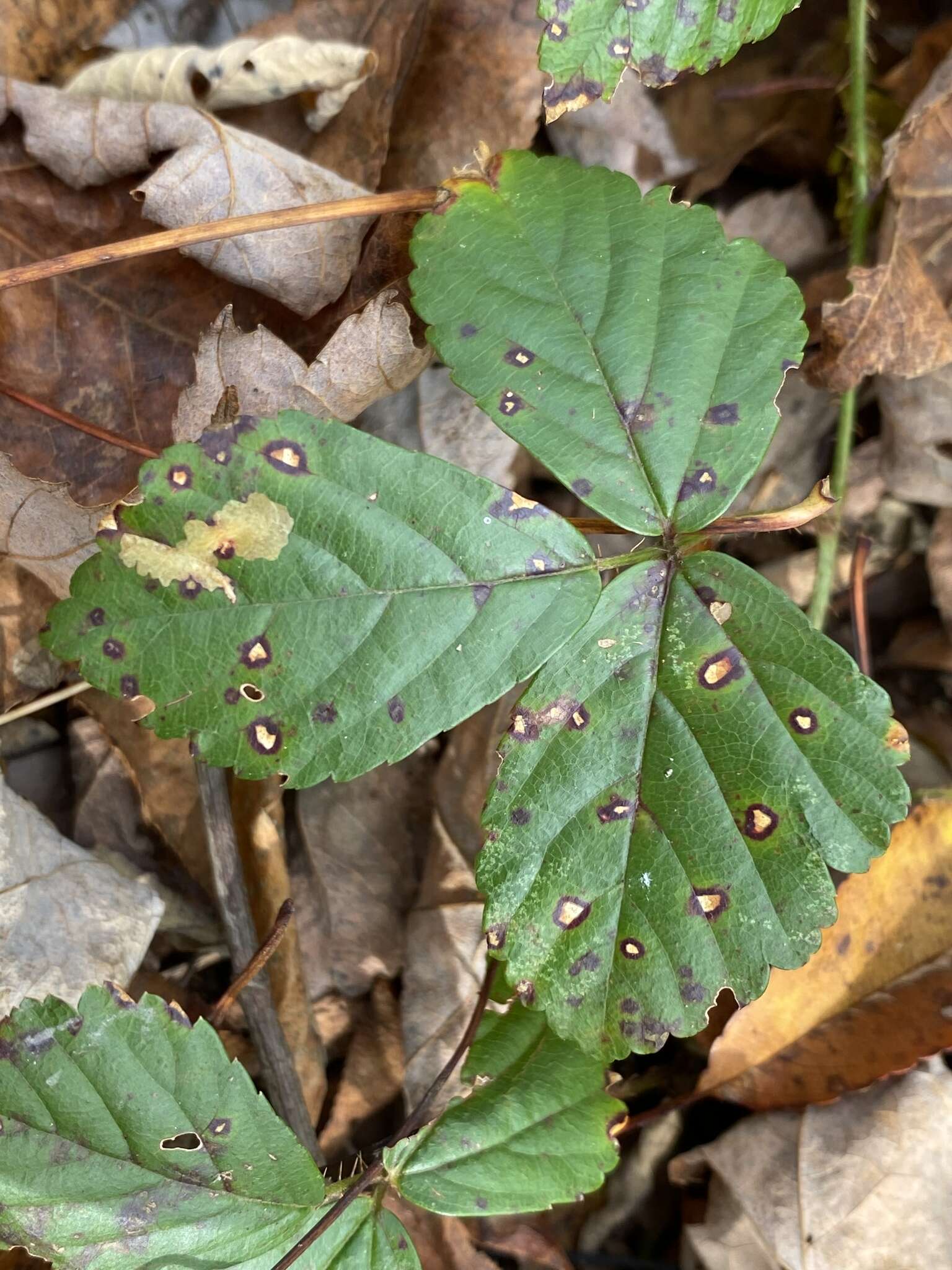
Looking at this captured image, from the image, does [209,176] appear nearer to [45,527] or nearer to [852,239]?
[45,527]

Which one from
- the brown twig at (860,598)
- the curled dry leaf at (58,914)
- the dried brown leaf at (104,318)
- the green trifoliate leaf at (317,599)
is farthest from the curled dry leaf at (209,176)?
the brown twig at (860,598)

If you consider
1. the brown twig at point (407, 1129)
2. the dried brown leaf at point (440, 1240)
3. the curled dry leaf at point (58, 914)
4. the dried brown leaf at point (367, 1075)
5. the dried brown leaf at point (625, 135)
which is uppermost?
the dried brown leaf at point (625, 135)

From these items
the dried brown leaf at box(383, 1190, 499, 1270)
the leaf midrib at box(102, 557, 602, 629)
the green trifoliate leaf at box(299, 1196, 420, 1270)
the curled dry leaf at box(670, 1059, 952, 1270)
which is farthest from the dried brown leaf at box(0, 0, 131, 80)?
the curled dry leaf at box(670, 1059, 952, 1270)

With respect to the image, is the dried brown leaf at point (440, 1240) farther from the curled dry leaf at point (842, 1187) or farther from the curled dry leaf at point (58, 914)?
the curled dry leaf at point (58, 914)

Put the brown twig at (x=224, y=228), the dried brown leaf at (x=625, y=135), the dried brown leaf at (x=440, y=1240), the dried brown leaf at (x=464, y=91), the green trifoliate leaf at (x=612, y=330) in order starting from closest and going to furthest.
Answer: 1. the green trifoliate leaf at (x=612, y=330)
2. the brown twig at (x=224, y=228)
3. the dried brown leaf at (x=440, y=1240)
4. the dried brown leaf at (x=464, y=91)
5. the dried brown leaf at (x=625, y=135)

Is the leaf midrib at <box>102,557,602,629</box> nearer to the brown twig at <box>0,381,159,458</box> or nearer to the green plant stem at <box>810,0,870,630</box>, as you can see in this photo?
the brown twig at <box>0,381,159,458</box>

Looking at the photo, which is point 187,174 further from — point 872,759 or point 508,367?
point 872,759
